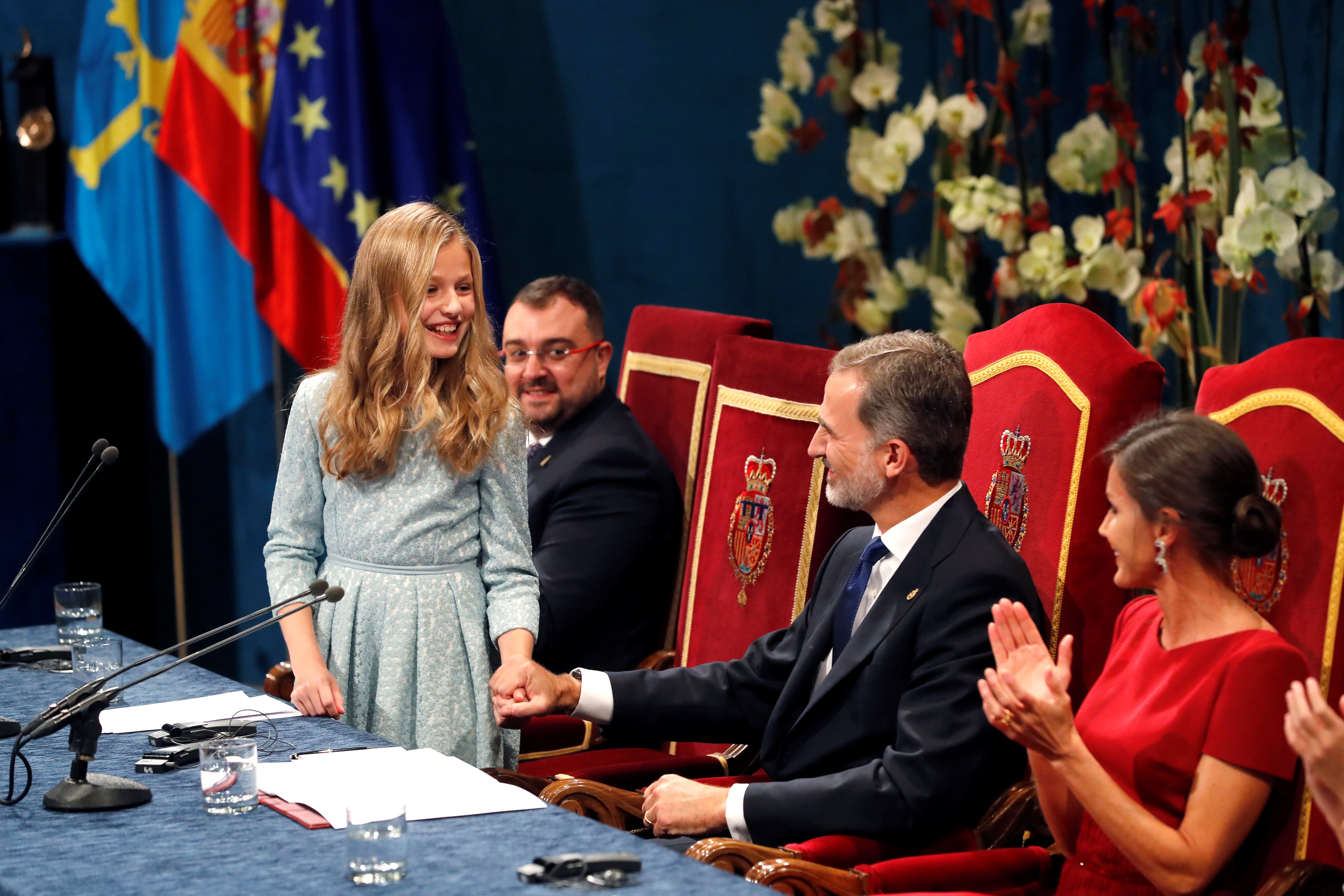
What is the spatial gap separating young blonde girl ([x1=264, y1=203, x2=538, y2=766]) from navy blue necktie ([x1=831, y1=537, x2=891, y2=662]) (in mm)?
547

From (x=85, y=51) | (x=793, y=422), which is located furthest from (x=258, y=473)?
(x=793, y=422)

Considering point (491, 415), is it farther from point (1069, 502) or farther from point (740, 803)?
point (1069, 502)

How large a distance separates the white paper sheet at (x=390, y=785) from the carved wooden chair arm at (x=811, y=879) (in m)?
0.33

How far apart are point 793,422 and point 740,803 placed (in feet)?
3.46

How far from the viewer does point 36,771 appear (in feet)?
7.32

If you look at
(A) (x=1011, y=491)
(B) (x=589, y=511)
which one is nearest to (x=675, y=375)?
(B) (x=589, y=511)

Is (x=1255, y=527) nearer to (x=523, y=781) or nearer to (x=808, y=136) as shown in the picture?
(x=523, y=781)

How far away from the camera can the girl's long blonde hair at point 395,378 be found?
267 cm

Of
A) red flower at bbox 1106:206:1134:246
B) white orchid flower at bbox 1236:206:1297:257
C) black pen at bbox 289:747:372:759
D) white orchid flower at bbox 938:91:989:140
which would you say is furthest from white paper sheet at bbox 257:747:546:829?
white orchid flower at bbox 938:91:989:140

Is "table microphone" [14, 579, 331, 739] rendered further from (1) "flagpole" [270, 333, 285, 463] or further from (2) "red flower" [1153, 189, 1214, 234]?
(1) "flagpole" [270, 333, 285, 463]

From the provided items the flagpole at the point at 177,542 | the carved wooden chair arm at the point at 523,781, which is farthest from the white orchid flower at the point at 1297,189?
the flagpole at the point at 177,542

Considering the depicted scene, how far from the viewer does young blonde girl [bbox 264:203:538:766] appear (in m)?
2.69

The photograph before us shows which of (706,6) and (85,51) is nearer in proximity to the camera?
(85,51)

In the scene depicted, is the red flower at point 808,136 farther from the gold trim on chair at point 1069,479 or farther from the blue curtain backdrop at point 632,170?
the gold trim on chair at point 1069,479
